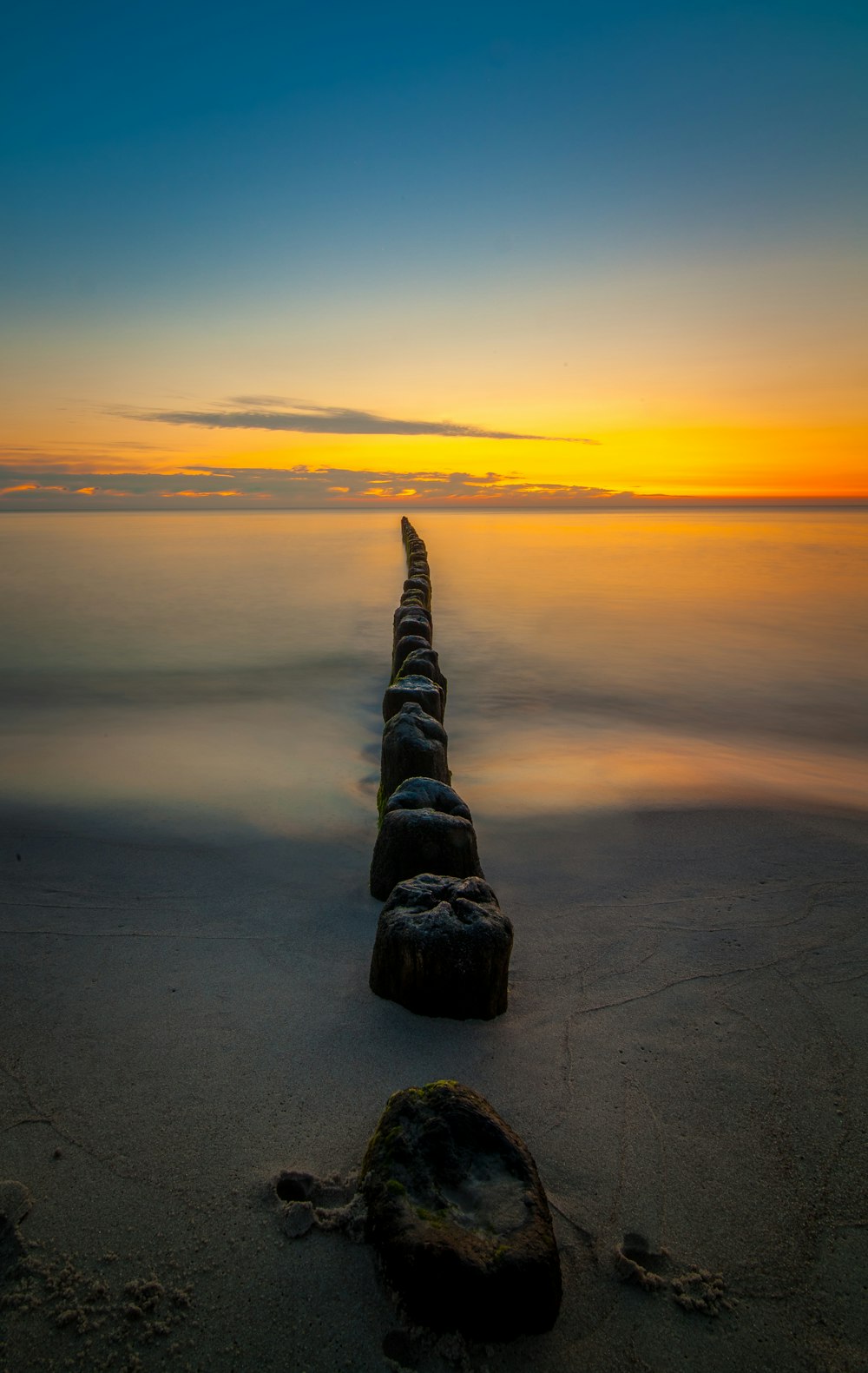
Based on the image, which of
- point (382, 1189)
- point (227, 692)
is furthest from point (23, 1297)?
point (227, 692)

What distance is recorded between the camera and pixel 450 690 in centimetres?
1091

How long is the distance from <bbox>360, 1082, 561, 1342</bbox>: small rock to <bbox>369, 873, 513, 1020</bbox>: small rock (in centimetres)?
75

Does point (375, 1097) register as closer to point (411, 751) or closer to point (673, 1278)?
point (673, 1278)

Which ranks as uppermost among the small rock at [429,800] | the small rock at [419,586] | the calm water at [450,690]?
the small rock at [429,800]

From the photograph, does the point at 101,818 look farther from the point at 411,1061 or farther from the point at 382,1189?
the point at 382,1189

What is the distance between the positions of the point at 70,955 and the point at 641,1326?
9.18 ft

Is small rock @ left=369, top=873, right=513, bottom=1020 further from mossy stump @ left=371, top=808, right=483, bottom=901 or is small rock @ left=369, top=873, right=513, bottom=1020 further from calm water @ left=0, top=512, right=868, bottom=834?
calm water @ left=0, top=512, right=868, bottom=834

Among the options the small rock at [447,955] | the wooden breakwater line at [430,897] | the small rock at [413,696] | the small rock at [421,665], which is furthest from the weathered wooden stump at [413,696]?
the small rock at [447,955]

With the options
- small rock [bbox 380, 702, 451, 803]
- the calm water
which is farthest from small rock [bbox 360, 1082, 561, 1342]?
the calm water

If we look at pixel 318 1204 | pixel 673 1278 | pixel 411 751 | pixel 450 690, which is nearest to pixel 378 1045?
pixel 318 1204

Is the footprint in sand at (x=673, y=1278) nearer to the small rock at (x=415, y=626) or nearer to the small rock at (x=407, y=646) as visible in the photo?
the small rock at (x=407, y=646)

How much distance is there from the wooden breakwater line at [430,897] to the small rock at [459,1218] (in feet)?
2.49

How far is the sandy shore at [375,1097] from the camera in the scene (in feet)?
6.53

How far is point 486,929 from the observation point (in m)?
3.09
